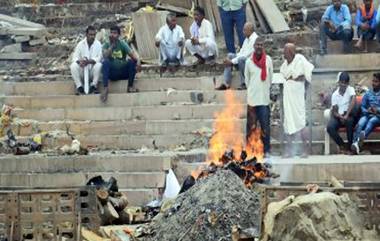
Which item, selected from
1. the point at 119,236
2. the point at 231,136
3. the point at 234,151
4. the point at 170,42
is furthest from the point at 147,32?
the point at 119,236

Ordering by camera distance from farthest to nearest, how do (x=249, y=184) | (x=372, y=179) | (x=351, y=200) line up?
1. (x=372, y=179)
2. (x=249, y=184)
3. (x=351, y=200)

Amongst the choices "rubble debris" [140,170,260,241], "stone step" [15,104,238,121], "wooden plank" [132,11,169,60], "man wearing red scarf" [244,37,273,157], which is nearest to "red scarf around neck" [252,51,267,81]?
"man wearing red scarf" [244,37,273,157]

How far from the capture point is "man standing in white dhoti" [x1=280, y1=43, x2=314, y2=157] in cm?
1678

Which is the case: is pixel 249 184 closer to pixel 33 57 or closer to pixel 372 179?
pixel 372 179

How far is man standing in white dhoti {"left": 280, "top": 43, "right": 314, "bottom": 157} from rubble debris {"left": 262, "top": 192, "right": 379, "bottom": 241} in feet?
18.7

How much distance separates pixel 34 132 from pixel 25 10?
6541 millimetres

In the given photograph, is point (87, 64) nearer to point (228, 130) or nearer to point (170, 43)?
point (170, 43)

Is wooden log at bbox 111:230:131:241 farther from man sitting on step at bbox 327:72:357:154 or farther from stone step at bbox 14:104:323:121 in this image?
stone step at bbox 14:104:323:121

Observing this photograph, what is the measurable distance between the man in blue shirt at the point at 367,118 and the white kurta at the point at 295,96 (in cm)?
82

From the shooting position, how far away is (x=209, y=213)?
1241 cm

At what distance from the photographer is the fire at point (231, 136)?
16359mm

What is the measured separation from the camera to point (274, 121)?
17.7 m

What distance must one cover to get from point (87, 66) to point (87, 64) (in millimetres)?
45

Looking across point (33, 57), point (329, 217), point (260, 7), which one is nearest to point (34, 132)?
point (33, 57)
